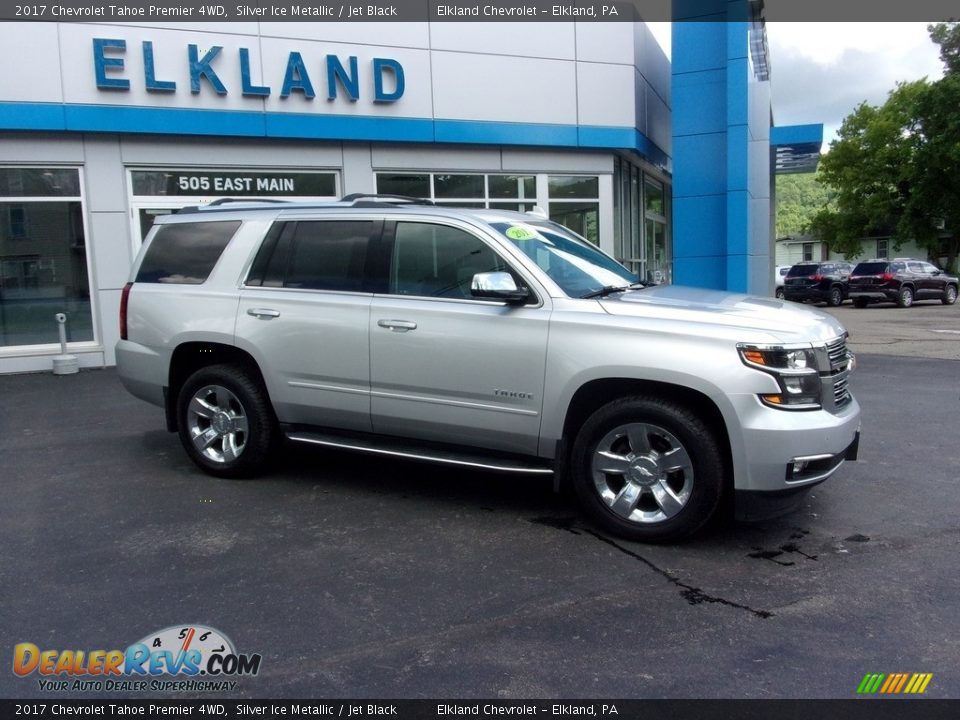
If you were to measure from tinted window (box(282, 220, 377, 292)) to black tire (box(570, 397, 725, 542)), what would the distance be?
6.44 ft

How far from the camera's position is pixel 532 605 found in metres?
3.78

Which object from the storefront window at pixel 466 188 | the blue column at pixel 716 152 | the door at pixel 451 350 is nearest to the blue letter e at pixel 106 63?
the storefront window at pixel 466 188

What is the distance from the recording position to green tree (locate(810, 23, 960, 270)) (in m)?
38.6

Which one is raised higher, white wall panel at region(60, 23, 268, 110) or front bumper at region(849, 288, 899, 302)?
white wall panel at region(60, 23, 268, 110)

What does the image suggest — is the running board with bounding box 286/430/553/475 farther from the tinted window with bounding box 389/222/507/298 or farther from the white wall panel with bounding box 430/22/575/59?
the white wall panel with bounding box 430/22/575/59

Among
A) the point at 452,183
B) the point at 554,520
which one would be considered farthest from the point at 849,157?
the point at 554,520

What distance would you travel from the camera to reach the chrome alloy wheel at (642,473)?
438cm

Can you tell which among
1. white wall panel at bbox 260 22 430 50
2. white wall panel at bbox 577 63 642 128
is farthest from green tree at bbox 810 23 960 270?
white wall panel at bbox 260 22 430 50

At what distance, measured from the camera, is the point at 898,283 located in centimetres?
2638

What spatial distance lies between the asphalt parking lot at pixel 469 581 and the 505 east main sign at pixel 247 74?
7064mm

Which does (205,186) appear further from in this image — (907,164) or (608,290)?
(907,164)

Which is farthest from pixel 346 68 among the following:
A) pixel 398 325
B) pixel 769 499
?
pixel 769 499

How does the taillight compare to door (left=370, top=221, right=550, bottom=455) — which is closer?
door (left=370, top=221, right=550, bottom=455)
